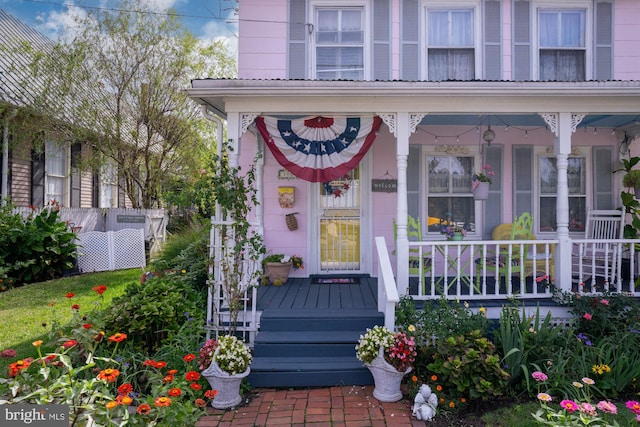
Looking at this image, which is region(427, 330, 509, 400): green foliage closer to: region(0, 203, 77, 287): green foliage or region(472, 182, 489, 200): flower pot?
region(472, 182, 489, 200): flower pot

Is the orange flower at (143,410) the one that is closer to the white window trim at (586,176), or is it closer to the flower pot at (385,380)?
the flower pot at (385,380)

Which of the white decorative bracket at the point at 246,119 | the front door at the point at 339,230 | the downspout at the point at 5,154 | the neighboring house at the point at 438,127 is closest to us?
the white decorative bracket at the point at 246,119

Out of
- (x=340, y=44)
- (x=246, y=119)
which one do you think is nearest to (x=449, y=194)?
(x=340, y=44)

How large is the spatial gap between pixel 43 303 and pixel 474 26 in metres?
8.17

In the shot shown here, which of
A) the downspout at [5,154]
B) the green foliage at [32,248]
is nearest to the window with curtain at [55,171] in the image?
the downspout at [5,154]

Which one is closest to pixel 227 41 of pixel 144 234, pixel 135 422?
pixel 144 234

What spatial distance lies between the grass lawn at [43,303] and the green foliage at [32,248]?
1.07ft

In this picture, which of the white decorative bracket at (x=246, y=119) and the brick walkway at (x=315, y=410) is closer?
the brick walkway at (x=315, y=410)

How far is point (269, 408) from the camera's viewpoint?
351cm

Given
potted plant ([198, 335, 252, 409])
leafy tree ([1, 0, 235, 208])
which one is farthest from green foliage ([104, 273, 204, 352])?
leafy tree ([1, 0, 235, 208])

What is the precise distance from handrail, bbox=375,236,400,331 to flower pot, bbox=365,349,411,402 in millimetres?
524

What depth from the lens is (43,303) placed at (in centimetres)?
594

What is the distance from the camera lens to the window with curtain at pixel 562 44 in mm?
6637

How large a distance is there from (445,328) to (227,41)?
9.87 metres
